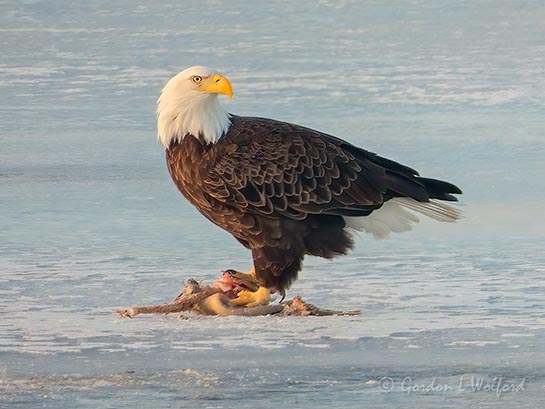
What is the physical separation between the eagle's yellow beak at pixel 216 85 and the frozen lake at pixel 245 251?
75 cm

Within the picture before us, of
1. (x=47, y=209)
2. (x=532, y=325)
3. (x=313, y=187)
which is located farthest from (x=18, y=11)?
(x=532, y=325)

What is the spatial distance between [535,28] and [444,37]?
0.65 m

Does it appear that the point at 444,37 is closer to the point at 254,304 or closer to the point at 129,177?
the point at 129,177

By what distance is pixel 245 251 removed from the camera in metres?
6.77

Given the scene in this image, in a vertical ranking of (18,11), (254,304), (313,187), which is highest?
(18,11)

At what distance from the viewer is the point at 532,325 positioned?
5391 millimetres

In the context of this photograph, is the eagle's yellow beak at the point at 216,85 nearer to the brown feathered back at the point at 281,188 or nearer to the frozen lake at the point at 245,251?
the brown feathered back at the point at 281,188

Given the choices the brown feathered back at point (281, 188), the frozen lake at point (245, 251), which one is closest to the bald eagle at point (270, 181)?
the brown feathered back at point (281, 188)

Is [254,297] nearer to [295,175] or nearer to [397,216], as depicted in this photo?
[295,175]

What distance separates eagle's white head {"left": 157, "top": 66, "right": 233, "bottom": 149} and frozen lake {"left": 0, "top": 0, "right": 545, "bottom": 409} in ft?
1.93

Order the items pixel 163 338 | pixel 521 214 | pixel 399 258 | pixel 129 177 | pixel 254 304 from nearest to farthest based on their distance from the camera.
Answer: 1. pixel 163 338
2. pixel 254 304
3. pixel 399 258
4. pixel 521 214
5. pixel 129 177

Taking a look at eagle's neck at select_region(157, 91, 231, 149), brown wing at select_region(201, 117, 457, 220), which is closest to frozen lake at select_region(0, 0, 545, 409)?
brown wing at select_region(201, 117, 457, 220)

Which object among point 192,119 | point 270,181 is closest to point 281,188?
point 270,181

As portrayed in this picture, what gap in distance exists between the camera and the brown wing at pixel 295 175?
5.98 metres
